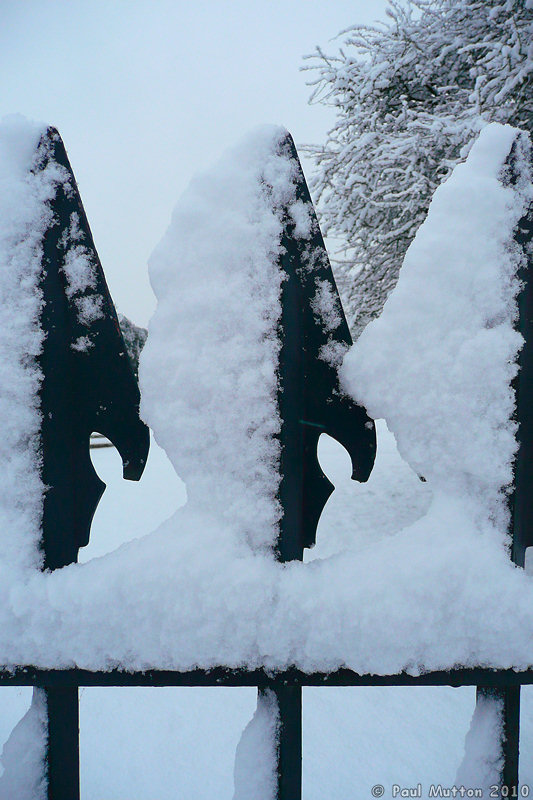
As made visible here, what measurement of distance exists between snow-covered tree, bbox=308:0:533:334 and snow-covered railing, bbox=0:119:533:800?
3843 millimetres

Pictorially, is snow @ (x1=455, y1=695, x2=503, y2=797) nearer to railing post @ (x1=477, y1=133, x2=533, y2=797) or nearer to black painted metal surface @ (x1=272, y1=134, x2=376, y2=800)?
railing post @ (x1=477, y1=133, x2=533, y2=797)

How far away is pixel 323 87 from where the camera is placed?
5008 millimetres

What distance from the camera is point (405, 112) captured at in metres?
4.34

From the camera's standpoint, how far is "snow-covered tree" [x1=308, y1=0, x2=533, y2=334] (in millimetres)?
3830

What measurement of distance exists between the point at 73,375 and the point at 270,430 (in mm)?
300

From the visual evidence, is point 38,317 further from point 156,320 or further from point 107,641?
point 107,641

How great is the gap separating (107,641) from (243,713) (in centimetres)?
179

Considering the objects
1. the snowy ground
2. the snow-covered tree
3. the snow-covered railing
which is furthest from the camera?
the snow-covered tree

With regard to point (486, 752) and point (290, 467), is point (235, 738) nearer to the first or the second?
point (486, 752)

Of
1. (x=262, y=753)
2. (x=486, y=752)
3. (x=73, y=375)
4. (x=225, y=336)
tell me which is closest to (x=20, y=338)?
(x=73, y=375)

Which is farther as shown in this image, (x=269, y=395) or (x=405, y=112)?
(x=405, y=112)

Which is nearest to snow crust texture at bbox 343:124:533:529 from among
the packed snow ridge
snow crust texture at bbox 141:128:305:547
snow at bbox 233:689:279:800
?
the packed snow ridge

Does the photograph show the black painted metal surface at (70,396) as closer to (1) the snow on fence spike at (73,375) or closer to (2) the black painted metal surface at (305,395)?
(1) the snow on fence spike at (73,375)

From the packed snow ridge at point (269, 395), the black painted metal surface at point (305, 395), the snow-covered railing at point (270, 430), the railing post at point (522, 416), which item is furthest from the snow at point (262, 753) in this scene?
the railing post at point (522, 416)
